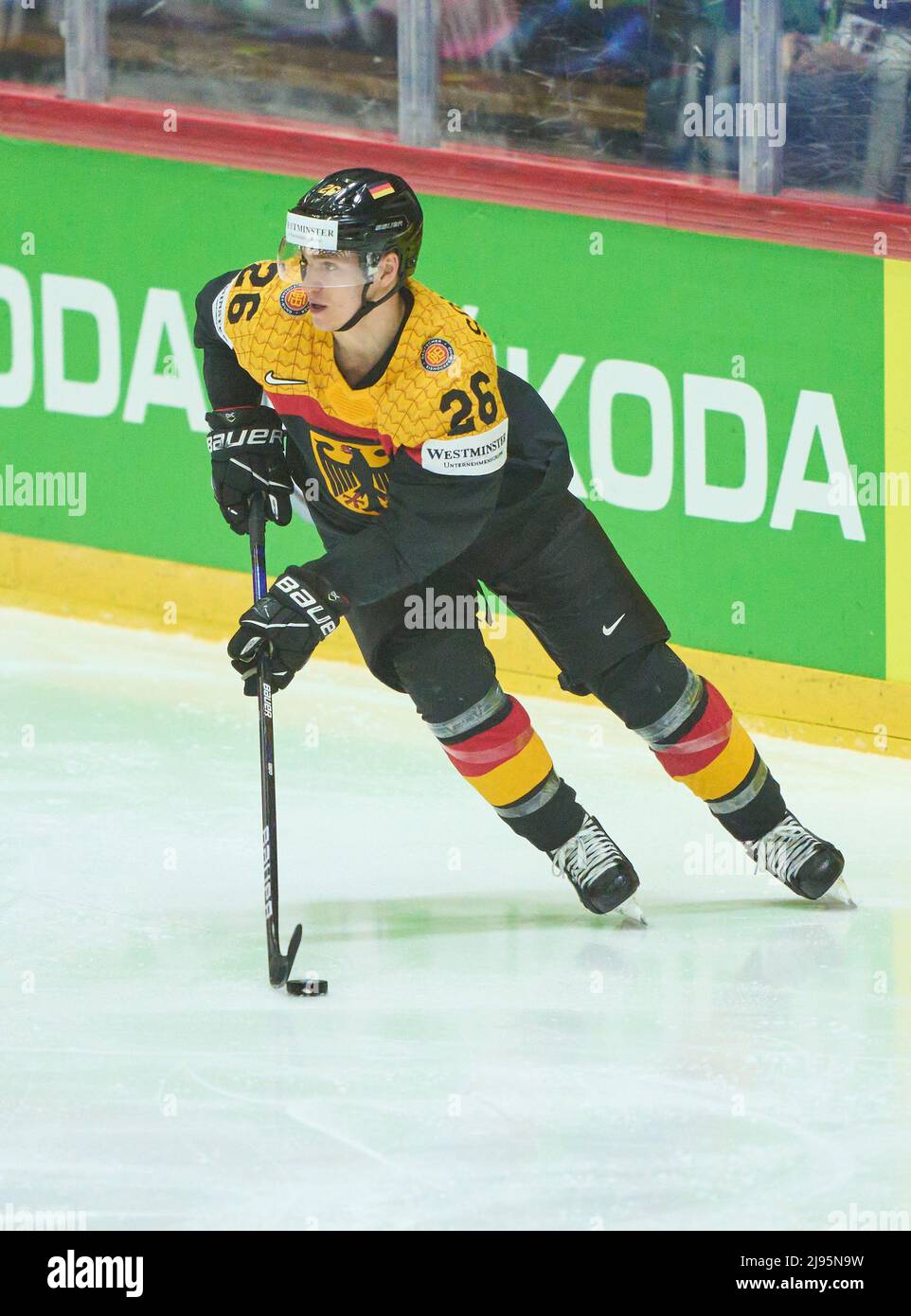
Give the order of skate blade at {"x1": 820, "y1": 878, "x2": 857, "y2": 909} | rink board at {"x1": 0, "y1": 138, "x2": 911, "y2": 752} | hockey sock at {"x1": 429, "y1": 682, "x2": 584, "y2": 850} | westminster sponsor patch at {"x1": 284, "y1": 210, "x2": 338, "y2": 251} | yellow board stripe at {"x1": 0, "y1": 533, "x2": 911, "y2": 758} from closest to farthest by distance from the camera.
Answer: westminster sponsor patch at {"x1": 284, "y1": 210, "x2": 338, "y2": 251} → hockey sock at {"x1": 429, "y1": 682, "x2": 584, "y2": 850} → skate blade at {"x1": 820, "y1": 878, "x2": 857, "y2": 909} → rink board at {"x1": 0, "y1": 138, "x2": 911, "y2": 752} → yellow board stripe at {"x1": 0, "y1": 533, "x2": 911, "y2": 758}

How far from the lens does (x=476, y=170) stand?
6070mm

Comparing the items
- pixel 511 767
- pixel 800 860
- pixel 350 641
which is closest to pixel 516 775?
pixel 511 767

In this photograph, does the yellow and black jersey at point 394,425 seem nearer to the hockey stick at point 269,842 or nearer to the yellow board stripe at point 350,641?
the hockey stick at point 269,842

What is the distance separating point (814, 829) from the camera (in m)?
5.18

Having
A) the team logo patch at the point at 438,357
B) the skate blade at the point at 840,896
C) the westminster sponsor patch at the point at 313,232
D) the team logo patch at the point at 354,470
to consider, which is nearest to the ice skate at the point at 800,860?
the skate blade at the point at 840,896

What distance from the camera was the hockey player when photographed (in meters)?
4.07

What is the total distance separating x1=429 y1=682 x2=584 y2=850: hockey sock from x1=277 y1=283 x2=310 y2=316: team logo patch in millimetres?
759

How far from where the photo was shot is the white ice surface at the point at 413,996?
3.54 m

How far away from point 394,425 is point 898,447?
6.02 feet

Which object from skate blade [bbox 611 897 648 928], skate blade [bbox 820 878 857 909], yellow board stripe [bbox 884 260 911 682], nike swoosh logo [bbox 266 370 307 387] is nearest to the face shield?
nike swoosh logo [bbox 266 370 307 387]

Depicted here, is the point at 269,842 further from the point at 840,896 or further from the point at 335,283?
the point at 840,896

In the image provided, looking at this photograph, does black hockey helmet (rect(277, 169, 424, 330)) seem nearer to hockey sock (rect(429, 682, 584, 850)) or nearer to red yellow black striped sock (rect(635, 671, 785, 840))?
hockey sock (rect(429, 682, 584, 850))

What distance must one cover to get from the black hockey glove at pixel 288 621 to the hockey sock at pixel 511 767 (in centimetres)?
42
